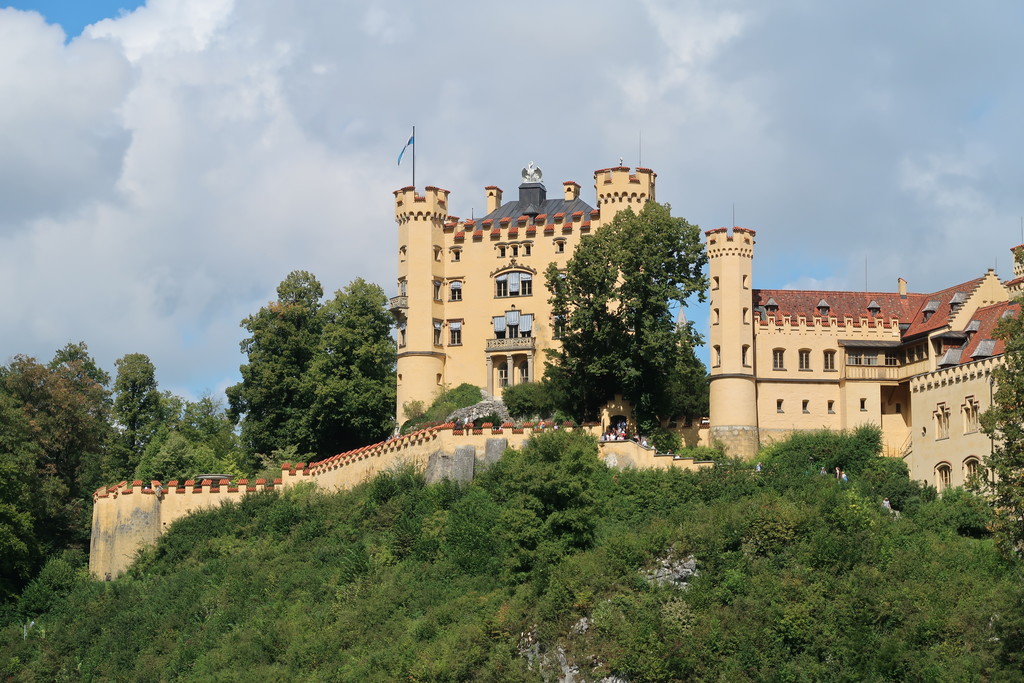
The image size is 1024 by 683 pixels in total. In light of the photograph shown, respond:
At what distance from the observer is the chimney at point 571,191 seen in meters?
87.6

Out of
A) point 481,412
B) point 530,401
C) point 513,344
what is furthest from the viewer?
point 513,344

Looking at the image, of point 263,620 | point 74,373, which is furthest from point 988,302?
point 74,373

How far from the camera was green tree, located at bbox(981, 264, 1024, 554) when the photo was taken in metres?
48.5

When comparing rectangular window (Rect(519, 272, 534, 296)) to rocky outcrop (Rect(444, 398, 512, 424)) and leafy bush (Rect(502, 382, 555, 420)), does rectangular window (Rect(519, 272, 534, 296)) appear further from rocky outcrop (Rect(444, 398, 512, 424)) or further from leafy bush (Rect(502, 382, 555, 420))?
leafy bush (Rect(502, 382, 555, 420))

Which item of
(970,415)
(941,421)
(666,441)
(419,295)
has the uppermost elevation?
(419,295)

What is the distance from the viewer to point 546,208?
87.4 m

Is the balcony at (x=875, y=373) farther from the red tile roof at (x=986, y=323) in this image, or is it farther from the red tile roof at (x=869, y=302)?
the red tile roof at (x=986, y=323)

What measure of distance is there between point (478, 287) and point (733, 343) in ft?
51.2

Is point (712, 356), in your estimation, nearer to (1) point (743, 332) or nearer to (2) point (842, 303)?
(1) point (743, 332)

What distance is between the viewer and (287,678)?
197ft

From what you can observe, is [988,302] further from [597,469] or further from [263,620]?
[263,620]

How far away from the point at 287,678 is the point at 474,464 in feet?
42.4

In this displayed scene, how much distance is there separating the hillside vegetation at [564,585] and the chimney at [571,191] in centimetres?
2158

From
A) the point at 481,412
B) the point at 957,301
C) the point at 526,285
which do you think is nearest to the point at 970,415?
the point at 957,301
